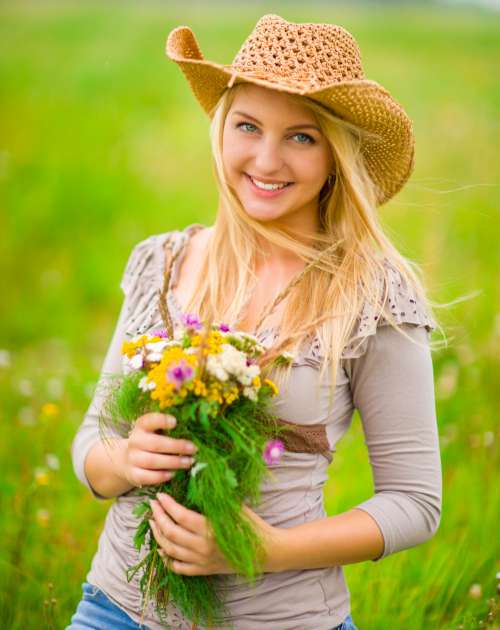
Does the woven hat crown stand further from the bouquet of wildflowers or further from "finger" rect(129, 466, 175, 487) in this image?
"finger" rect(129, 466, 175, 487)

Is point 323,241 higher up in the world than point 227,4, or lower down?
lower down

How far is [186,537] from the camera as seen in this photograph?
1.72 metres

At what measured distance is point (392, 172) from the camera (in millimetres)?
2277

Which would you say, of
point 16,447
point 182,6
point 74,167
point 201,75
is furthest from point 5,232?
point 182,6

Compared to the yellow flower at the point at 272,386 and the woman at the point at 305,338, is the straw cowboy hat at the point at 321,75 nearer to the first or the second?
the woman at the point at 305,338

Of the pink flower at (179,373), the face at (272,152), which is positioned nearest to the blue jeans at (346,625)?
the pink flower at (179,373)

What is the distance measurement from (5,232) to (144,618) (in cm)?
519

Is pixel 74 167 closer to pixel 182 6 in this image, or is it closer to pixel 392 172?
pixel 392 172

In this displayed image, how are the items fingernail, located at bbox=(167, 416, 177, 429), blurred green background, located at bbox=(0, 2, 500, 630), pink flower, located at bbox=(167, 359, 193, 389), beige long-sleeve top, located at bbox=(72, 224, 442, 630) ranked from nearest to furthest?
pink flower, located at bbox=(167, 359, 193, 389) < fingernail, located at bbox=(167, 416, 177, 429) < beige long-sleeve top, located at bbox=(72, 224, 442, 630) < blurred green background, located at bbox=(0, 2, 500, 630)

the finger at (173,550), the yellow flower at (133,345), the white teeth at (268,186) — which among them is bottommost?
the finger at (173,550)

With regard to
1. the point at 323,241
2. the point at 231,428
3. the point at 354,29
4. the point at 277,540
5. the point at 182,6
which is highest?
the point at 182,6

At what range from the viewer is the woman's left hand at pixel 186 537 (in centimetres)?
171

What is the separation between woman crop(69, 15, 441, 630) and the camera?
1.88m

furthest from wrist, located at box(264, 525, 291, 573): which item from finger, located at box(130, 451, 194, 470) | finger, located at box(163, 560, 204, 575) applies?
finger, located at box(130, 451, 194, 470)
